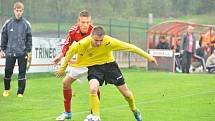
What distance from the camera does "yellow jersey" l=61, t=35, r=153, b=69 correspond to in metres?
10.7

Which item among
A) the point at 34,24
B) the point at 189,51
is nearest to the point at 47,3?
the point at 34,24

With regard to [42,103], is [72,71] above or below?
above

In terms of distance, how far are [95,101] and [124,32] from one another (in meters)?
27.1

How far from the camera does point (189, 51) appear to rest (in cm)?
2667

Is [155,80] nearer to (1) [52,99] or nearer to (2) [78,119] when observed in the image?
(1) [52,99]

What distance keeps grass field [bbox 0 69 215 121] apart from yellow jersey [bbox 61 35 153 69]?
1.40m

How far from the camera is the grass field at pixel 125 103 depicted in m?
12.3

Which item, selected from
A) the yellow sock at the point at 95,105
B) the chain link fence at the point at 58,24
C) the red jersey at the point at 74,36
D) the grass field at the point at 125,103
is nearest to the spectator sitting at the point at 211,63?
the chain link fence at the point at 58,24

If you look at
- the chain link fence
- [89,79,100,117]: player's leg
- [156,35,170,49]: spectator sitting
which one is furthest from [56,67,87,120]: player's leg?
[156,35,170,49]: spectator sitting

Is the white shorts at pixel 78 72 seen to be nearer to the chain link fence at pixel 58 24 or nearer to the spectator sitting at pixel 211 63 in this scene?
the chain link fence at pixel 58 24

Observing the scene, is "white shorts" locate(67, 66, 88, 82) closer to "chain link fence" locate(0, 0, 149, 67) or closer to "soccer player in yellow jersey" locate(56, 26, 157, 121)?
"soccer player in yellow jersey" locate(56, 26, 157, 121)

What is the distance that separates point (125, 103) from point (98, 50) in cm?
394

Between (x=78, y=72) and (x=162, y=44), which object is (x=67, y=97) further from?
(x=162, y=44)

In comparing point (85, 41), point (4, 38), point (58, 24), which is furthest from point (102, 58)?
point (58, 24)
